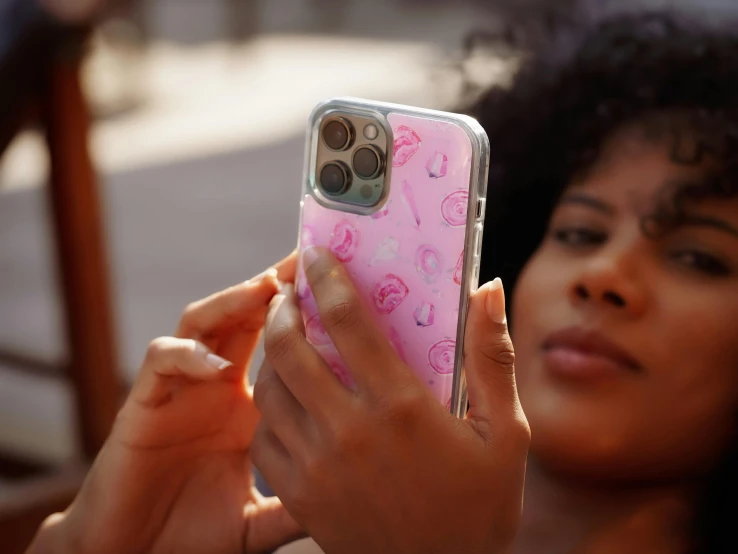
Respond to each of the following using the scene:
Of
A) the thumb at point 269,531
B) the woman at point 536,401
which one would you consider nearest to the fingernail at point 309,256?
the woman at point 536,401

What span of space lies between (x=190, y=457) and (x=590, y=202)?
414 mm

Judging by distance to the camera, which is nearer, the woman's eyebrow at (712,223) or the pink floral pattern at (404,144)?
the pink floral pattern at (404,144)

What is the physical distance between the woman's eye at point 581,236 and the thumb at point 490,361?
0.93 feet

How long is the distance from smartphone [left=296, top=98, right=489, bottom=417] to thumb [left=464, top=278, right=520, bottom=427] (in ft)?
0.07

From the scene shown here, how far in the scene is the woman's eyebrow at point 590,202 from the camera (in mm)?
784

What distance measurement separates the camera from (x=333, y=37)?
7016mm

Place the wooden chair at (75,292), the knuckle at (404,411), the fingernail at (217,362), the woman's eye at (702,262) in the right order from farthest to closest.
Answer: the wooden chair at (75,292) < the woman's eye at (702,262) < the fingernail at (217,362) < the knuckle at (404,411)

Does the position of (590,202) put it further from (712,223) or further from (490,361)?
(490,361)

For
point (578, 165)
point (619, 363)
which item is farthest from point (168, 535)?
point (578, 165)

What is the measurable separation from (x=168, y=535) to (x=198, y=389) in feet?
0.40

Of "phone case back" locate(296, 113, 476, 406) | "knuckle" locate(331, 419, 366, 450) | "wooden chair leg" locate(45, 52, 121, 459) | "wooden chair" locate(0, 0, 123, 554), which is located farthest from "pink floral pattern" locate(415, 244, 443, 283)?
"wooden chair leg" locate(45, 52, 121, 459)

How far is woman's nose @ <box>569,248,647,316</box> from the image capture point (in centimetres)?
72

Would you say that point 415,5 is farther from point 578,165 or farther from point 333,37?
point 578,165

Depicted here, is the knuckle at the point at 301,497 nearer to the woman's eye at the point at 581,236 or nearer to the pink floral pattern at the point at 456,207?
the pink floral pattern at the point at 456,207
